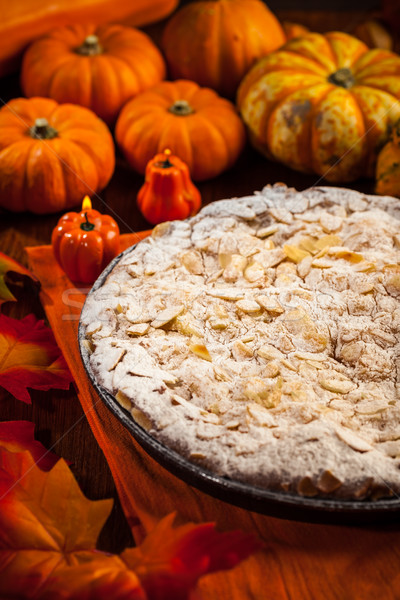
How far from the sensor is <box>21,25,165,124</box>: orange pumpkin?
205 centimetres

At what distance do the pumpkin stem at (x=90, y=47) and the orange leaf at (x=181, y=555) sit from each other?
1.68 m

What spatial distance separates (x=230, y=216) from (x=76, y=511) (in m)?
0.74

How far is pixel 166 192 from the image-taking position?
66.9 inches

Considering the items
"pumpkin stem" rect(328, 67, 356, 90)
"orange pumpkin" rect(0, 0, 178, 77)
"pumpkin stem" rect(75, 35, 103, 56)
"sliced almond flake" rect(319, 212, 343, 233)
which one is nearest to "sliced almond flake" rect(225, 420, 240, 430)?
"sliced almond flake" rect(319, 212, 343, 233)

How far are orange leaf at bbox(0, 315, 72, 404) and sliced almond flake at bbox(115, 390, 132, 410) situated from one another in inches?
11.3

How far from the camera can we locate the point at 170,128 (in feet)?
6.10

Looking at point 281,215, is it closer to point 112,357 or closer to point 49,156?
point 112,357

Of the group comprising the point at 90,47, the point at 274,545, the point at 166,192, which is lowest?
the point at 274,545

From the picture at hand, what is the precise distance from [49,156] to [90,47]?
0.60m

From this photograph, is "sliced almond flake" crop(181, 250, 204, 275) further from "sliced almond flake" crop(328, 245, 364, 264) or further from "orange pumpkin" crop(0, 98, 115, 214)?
"orange pumpkin" crop(0, 98, 115, 214)

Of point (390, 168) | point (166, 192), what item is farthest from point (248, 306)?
point (390, 168)

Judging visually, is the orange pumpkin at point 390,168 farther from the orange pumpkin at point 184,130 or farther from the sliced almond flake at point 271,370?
the sliced almond flake at point 271,370

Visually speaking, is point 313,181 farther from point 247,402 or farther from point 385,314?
point 247,402

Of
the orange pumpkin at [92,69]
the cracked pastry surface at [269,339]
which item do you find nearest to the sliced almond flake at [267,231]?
the cracked pastry surface at [269,339]
